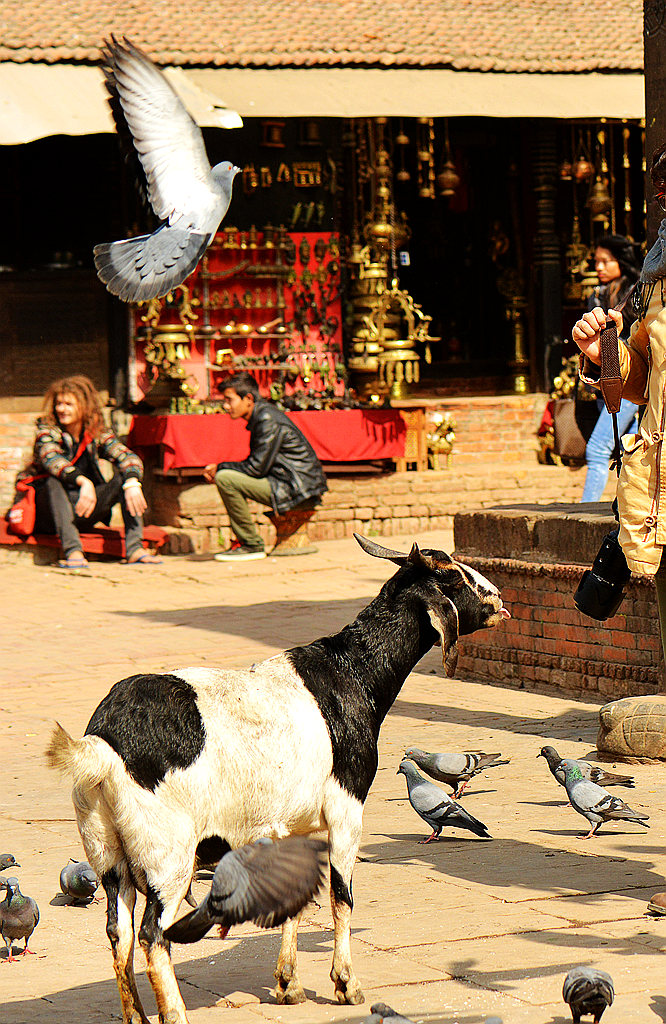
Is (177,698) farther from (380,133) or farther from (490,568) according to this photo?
(380,133)

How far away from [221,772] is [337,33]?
13.8m

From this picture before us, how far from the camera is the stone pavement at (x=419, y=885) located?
4.43 metres

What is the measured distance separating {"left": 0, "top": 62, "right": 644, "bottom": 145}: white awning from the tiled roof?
16cm

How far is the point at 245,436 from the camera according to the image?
15438 millimetres

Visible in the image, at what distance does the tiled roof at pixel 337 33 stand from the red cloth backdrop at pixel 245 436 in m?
3.54

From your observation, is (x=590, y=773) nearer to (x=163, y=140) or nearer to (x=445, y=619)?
(x=445, y=619)

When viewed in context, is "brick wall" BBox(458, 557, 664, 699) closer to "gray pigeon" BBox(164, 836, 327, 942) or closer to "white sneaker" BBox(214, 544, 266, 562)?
"gray pigeon" BBox(164, 836, 327, 942)

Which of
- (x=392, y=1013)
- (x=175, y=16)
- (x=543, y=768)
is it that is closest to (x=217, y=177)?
(x=543, y=768)

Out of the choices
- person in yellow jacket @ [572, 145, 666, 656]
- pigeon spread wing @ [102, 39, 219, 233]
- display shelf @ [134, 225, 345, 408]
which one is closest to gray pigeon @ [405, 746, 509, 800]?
person in yellow jacket @ [572, 145, 666, 656]

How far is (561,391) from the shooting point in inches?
704

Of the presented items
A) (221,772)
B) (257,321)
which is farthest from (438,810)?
(257,321)

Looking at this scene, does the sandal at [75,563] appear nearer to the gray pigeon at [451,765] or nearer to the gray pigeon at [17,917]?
the gray pigeon at [451,765]

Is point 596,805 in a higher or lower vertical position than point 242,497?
lower

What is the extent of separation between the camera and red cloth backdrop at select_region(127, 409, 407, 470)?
1508cm
